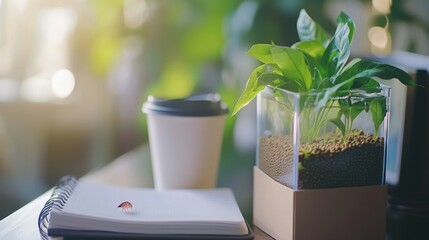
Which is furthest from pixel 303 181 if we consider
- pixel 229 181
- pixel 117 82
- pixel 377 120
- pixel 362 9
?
pixel 117 82

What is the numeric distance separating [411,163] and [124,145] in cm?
125

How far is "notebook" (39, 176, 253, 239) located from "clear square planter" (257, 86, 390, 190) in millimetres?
107

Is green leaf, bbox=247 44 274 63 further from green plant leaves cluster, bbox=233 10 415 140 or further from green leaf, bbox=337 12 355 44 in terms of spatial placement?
green leaf, bbox=337 12 355 44

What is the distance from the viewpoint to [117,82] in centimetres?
206

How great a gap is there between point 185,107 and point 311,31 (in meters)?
0.26

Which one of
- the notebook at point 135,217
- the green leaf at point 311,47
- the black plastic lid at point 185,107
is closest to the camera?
the notebook at point 135,217

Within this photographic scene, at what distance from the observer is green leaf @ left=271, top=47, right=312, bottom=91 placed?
0.87 meters

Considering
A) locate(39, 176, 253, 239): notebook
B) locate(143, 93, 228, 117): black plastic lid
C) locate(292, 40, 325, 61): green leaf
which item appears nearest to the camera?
locate(39, 176, 253, 239): notebook

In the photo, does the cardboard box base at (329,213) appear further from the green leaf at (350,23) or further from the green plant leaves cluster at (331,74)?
the green leaf at (350,23)

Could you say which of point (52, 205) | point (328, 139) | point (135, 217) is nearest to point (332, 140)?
point (328, 139)

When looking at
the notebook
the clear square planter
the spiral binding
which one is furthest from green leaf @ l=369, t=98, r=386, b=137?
the spiral binding

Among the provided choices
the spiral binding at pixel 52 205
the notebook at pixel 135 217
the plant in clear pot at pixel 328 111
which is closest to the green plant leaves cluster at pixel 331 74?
the plant in clear pot at pixel 328 111

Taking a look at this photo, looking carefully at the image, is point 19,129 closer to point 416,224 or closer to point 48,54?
point 48,54

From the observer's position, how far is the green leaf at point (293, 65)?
0.87 metres
